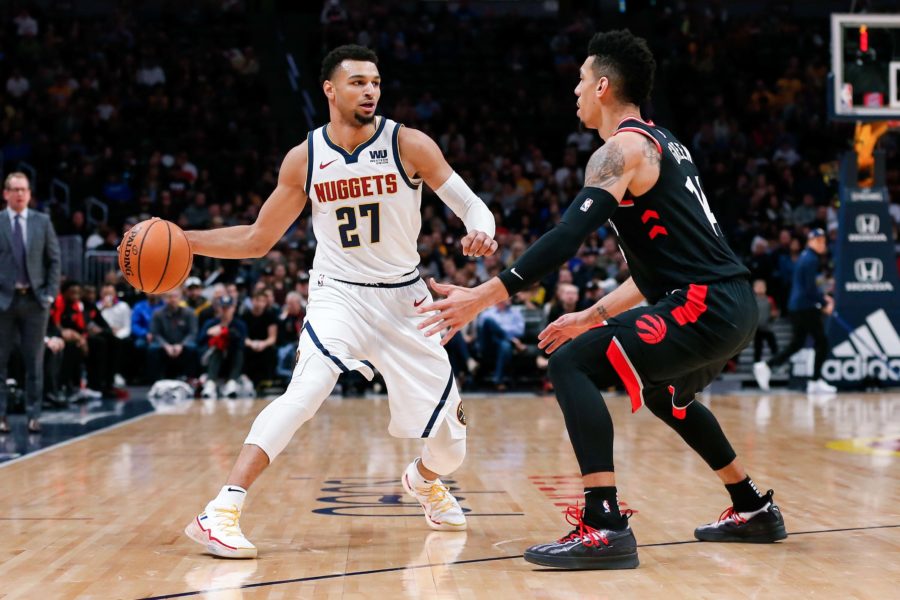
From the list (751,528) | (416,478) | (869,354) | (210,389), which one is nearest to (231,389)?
(210,389)

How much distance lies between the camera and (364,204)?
5.47 metres

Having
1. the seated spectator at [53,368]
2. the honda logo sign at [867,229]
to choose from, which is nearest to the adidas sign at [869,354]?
the honda logo sign at [867,229]

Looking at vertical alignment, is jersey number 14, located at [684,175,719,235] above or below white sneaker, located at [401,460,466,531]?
above

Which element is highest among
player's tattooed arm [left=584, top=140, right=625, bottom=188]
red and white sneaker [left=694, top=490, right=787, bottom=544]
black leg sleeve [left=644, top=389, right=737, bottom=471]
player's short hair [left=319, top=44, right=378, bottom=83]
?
player's short hair [left=319, top=44, right=378, bottom=83]

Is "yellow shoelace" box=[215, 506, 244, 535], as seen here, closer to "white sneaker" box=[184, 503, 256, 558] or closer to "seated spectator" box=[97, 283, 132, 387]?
"white sneaker" box=[184, 503, 256, 558]

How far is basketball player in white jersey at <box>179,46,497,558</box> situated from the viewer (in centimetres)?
546

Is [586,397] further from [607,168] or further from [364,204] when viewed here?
[364,204]

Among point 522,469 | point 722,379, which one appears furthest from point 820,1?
point 522,469

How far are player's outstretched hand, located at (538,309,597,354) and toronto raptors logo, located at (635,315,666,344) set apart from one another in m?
0.38

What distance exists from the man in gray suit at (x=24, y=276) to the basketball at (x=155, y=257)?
4673 mm

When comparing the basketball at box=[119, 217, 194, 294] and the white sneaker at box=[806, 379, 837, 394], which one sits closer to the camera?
the basketball at box=[119, 217, 194, 294]

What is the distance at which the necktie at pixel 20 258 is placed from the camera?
31.6 ft

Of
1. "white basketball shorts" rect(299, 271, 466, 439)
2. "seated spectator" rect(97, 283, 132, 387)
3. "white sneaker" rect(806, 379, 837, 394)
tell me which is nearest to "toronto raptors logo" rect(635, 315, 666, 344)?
"white basketball shorts" rect(299, 271, 466, 439)

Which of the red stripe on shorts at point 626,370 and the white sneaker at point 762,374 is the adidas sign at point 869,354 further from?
the red stripe on shorts at point 626,370
